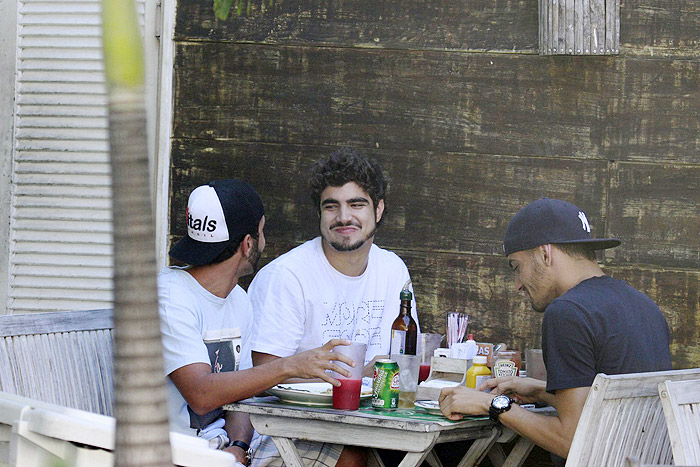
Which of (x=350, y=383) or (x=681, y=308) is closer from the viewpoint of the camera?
(x=350, y=383)

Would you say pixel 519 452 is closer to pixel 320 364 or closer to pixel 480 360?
pixel 480 360

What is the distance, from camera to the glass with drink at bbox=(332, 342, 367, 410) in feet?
8.79

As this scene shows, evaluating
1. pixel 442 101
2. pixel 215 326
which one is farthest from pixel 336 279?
pixel 442 101

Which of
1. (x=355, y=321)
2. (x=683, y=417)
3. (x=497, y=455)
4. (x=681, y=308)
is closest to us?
(x=683, y=417)

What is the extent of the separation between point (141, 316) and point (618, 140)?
10.9 feet

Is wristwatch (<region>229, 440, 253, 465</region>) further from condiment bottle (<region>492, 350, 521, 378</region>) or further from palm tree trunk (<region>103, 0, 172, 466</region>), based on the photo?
palm tree trunk (<region>103, 0, 172, 466</region>)

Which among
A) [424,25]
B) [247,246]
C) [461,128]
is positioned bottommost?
[247,246]

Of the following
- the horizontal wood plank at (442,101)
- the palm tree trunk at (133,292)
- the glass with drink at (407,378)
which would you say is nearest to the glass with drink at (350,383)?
the glass with drink at (407,378)

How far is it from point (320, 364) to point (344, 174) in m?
1.29

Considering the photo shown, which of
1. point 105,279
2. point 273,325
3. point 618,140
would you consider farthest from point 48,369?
point 618,140

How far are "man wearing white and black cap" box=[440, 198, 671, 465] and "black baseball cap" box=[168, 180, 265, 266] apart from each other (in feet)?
3.02

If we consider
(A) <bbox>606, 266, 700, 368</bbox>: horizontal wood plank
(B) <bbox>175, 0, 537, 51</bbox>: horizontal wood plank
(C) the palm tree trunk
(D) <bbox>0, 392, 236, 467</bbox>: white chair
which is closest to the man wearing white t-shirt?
(B) <bbox>175, 0, 537, 51</bbox>: horizontal wood plank

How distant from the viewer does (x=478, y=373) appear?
293 centimetres

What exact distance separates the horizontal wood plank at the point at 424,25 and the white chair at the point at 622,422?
2188 mm
